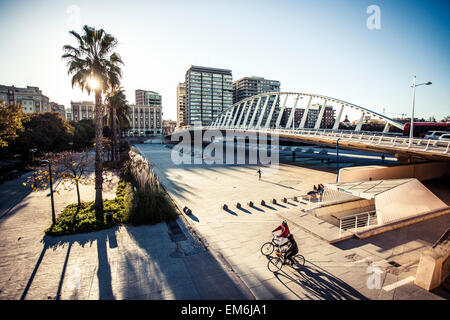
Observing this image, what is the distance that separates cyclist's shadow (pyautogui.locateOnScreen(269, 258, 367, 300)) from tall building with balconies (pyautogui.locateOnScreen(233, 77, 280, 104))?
151135mm

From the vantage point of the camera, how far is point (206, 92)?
478ft

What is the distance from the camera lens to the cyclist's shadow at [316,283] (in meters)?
6.54

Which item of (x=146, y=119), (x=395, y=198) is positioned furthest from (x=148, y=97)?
(x=395, y=198)

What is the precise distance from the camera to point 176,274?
7.61 m

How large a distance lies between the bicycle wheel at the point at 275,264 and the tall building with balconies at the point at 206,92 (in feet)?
459

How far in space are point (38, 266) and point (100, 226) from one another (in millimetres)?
3577

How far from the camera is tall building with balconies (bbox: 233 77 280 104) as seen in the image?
152m

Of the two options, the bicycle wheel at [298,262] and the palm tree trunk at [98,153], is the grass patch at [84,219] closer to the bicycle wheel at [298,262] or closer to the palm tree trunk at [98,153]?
the palm tree trunk at [98,153]

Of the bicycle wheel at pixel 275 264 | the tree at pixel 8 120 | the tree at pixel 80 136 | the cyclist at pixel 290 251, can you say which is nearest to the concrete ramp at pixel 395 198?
the cyclist at pixel 290 251

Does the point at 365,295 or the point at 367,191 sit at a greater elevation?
the point at 367,191

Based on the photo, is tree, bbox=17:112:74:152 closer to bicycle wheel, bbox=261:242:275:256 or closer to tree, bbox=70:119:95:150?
tree, bbox=70:119:95:150
